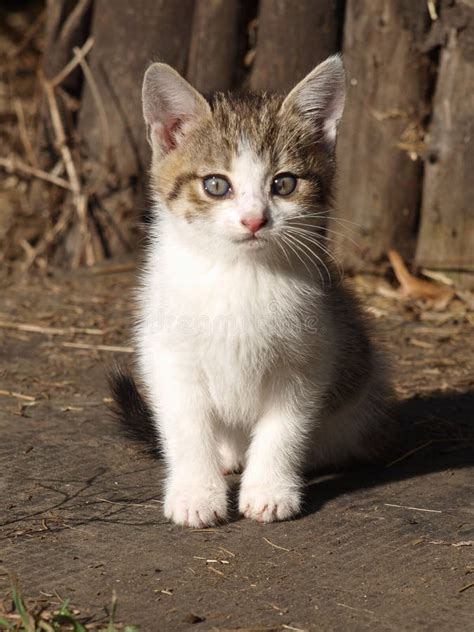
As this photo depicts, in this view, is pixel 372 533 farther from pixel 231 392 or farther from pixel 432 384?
pixel 432 384

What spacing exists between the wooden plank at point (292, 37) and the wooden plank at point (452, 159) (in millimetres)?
627

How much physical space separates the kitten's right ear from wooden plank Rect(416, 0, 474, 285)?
239 centimetres

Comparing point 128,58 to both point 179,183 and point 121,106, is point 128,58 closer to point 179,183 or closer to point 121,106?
point 121,106

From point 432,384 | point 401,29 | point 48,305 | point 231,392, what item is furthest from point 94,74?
point 231,392

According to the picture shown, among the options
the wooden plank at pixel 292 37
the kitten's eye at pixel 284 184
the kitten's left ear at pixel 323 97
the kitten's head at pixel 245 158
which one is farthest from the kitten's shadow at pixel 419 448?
the wooden plank at pixel 292 37

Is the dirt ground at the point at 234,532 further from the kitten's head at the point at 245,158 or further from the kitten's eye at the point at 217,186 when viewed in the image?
the kitten's eye at the point at 217,186

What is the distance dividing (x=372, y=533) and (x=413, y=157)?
2880 mm

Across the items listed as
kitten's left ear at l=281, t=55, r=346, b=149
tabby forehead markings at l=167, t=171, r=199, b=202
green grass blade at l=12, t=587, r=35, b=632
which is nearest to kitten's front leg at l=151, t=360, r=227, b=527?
tabby forehead markings at l=167, t=171, r=199, b=202

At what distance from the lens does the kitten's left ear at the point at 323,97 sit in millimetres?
3252

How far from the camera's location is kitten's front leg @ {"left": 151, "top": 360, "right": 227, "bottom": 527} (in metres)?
3.04

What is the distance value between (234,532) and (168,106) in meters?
1.40

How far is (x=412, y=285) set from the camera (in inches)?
219

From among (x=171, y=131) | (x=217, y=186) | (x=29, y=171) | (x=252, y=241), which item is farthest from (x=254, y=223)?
(x=29, y=171)

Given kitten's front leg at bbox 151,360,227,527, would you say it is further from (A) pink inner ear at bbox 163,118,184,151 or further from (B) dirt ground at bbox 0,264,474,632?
(A) pink inner ear at bbox 163,118,184,151
